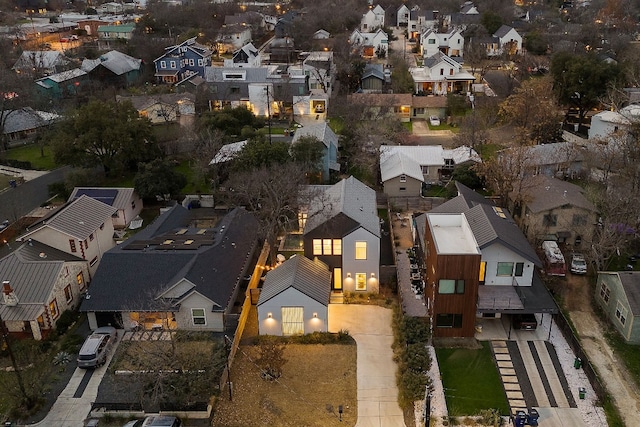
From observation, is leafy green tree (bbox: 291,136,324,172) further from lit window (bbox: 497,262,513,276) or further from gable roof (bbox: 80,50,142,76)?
gable roof (bbox: 80,50,142,76)

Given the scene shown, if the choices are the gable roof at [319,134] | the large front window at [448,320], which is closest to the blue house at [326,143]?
the gable roof at [319,134]

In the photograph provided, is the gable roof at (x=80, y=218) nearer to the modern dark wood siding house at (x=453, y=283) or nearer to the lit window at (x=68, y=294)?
the lit window at (x=68, y=294)

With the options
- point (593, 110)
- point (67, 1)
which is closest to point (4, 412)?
point (593, 110)

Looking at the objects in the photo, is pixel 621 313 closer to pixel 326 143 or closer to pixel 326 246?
pixel 326 246

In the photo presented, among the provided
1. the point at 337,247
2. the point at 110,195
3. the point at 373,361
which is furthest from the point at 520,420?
the point at 110,195

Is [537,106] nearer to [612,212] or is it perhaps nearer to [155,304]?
[612,212]

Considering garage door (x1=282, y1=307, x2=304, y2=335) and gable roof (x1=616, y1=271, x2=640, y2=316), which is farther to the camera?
garage door (x1=282, y1=307, x2=304, y2=335)

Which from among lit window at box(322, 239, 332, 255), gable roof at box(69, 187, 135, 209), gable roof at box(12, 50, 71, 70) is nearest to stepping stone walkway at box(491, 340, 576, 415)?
lit window at box(322, 239, 332, 255)
